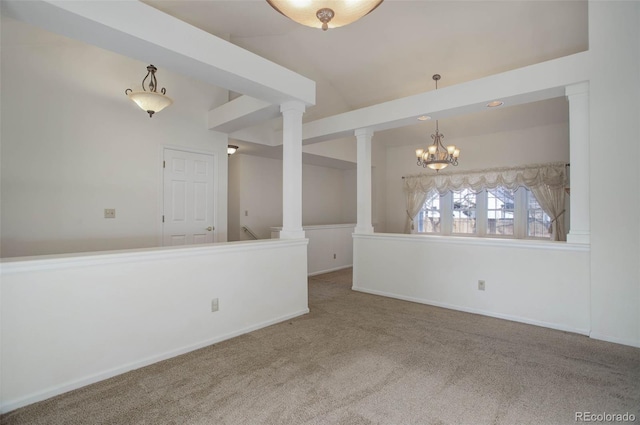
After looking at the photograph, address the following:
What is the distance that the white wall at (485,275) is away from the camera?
3285 mm

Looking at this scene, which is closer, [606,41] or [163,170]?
[606,41]

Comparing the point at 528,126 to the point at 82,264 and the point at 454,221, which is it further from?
the point at 82,264

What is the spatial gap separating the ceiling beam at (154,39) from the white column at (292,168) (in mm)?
301

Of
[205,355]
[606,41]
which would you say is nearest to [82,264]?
[205,355]

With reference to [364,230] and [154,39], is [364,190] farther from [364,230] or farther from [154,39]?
[154,39]

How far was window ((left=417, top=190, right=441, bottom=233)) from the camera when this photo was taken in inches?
303

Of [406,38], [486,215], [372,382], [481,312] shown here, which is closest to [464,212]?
[486,215]

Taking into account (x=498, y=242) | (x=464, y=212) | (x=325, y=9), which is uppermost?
(x=325, y=9)

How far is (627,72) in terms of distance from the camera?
298 centimetres

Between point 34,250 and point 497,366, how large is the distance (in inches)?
179

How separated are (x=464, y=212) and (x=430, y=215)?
77cm

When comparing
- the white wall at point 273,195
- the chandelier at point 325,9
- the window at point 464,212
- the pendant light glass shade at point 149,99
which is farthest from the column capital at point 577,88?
the white wall at point 273,195

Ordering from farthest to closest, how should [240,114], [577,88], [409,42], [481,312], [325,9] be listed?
[409,42], [240,114], [481,312], [577,88], [325,9]

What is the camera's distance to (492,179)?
6.78m
